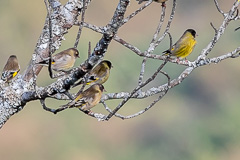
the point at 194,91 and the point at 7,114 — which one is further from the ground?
the point at 7,114

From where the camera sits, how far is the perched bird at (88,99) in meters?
5.30

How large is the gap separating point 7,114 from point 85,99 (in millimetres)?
908

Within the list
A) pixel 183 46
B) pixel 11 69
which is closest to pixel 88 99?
pixel 183 46

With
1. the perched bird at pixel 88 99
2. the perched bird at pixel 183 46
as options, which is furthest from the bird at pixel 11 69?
the perched bird at pixel 183 46

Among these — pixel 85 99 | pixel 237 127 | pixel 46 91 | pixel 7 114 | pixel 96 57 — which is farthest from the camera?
pixel 237 127

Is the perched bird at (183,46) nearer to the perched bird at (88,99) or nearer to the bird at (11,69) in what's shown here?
the perched bird at (88,99)

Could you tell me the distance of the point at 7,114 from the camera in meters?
4.75

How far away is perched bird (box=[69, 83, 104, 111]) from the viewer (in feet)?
17.4

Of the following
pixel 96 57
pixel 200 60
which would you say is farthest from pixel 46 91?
pixel 200 60

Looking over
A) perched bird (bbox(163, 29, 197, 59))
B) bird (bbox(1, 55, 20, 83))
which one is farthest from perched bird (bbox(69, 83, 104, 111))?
bird (bbox(1, 55, 20, 83))

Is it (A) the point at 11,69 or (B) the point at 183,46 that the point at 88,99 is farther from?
(A) the point at 11,69

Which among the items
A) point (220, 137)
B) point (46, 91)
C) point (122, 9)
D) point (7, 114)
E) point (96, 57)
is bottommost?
point (220, 137)

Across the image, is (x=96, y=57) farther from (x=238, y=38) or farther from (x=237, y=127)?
(x=238, y=38)

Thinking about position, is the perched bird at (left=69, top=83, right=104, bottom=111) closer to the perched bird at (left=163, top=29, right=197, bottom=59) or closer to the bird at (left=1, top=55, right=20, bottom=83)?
the perched bird at (left=163, top=29, right=197, bottom=59)
